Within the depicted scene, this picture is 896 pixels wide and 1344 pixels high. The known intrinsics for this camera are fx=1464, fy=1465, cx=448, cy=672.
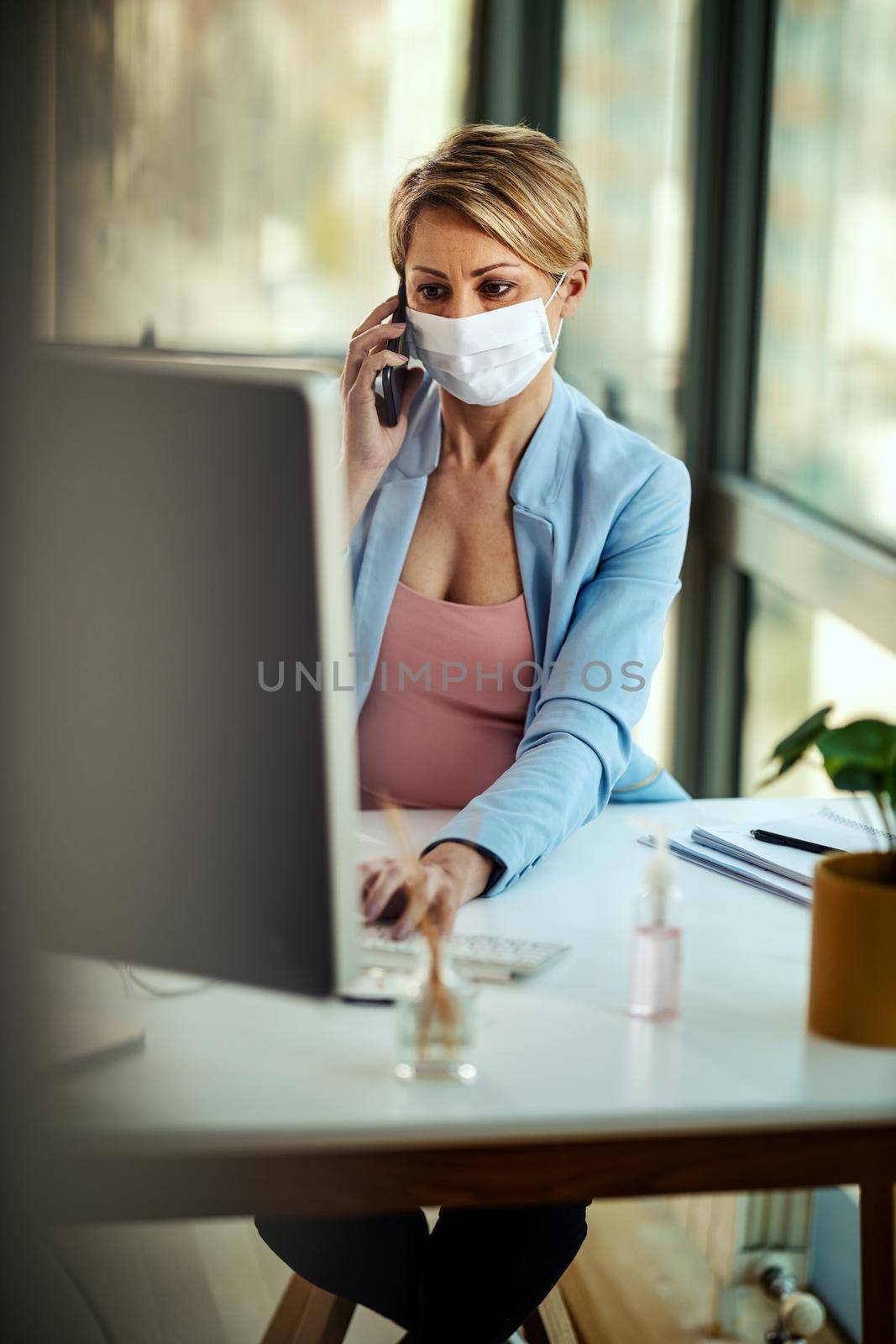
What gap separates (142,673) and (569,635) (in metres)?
0.86

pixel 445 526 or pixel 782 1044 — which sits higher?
pixel 445 526

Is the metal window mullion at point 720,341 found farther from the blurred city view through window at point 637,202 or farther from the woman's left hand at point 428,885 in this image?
the woman's left hand at point 428,885

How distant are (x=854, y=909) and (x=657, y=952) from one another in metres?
0.14

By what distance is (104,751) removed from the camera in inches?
32.4

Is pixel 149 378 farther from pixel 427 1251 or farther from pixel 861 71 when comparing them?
pixel 861 71

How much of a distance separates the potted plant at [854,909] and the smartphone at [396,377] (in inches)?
36.3

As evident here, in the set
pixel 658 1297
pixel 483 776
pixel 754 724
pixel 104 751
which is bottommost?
pixel 658 1297

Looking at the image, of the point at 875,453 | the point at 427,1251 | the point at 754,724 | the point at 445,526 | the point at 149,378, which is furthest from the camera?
the point at 754,724

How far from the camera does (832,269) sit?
2.73 m

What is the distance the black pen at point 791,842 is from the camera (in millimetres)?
1354

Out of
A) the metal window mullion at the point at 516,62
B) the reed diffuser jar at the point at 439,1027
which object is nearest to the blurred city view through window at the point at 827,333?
the metal window mullion at the point at 516,62

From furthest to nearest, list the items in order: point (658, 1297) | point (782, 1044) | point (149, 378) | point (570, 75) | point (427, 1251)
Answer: point (570, 75) < point (658, 1297) < point (427, 1251) < point (782, 1044) < point (149, 378)

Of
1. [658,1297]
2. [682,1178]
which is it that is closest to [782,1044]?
[682,1178]

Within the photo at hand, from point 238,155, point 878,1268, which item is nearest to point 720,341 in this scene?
point 238,155
